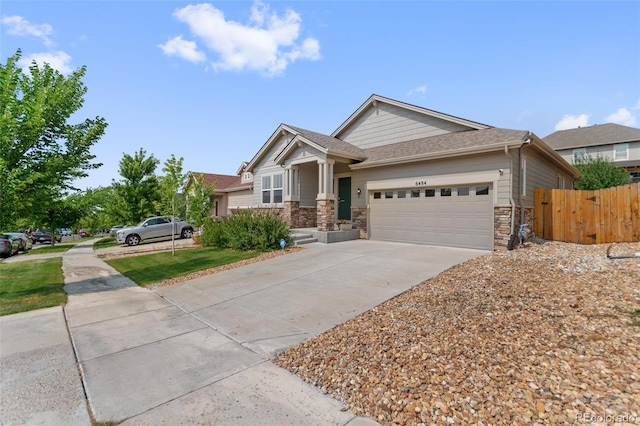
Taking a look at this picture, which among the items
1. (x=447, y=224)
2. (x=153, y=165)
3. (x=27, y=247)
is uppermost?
(x=153, y=165)

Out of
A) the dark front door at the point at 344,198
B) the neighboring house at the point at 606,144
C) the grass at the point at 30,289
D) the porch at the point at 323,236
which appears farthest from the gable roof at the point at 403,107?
the neighboring house at the point at 606,144

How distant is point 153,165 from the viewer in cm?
2422

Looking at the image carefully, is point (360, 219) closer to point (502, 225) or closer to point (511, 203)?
point (502, 225)

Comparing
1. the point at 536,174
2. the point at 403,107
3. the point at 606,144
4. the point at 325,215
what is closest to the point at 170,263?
the point at 325,215

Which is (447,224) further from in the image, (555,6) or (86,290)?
(86,290)

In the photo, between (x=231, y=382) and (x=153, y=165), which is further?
(x=153, y=165)

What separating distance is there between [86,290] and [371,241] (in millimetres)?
9662

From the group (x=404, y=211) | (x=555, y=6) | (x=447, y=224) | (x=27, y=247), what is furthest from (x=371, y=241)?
(x=27, y=247)

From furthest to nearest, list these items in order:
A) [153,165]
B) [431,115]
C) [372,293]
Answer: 1. [153,165]
2. [431,115]
3. [372,293]

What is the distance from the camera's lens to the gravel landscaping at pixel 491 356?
2.46m

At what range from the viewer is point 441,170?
11.0m

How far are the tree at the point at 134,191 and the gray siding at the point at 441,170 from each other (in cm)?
1649

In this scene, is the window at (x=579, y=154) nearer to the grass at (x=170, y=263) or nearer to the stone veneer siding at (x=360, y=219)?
the stone veneer siding at (x=360, y=219)

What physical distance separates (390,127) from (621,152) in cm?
2600
